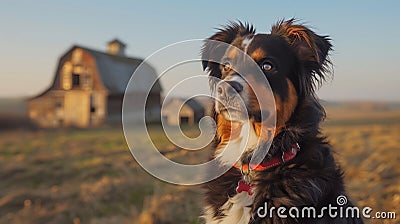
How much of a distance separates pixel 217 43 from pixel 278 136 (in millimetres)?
966

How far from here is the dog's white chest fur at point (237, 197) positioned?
2.70 m

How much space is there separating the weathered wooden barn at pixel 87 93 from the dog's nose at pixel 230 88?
3.99m

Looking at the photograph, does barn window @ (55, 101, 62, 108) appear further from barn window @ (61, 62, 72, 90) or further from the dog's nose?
the dog's nose

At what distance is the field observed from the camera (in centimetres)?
498

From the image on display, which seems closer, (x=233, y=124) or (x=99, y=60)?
(x=233, y=124)

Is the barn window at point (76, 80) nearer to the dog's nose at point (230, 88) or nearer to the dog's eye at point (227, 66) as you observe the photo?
the dog's eye at point (227, 66)

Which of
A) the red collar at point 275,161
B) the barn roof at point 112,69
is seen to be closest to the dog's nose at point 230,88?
the red collar at point 275,161

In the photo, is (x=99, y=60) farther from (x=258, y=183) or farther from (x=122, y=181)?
(x=258, y=183)

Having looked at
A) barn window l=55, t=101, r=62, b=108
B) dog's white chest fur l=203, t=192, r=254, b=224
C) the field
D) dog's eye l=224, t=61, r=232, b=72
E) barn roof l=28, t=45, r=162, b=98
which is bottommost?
the field

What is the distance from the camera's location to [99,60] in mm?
6980

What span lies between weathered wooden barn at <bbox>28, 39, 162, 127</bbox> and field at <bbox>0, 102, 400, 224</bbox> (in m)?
0.52

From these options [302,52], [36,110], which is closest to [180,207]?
[302,52]

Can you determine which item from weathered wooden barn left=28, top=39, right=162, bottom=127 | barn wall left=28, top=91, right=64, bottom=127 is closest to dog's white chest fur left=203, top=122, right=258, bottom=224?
weathered wooden barn left=28, top=39, right=162, bottom=127

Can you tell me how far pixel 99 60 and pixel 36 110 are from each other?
1468 mm
